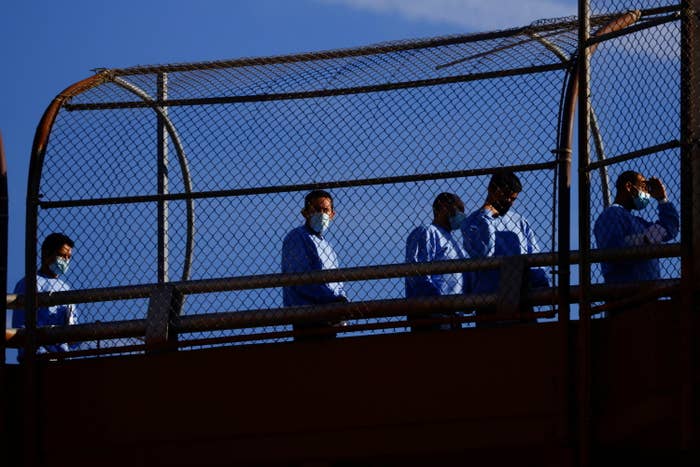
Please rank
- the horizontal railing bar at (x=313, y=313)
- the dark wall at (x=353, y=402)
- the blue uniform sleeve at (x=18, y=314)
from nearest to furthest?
the dark wall at (x=353, y=402)
the horizontal railing bar at (x=313, y=313)
the blue uniform sleeve at (x=18, y=314)

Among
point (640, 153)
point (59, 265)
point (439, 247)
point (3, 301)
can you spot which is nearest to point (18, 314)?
point (59, 265)

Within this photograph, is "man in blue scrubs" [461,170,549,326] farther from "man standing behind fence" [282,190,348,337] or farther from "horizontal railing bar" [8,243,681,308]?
"man standing behind fence" [282,190,348,337]

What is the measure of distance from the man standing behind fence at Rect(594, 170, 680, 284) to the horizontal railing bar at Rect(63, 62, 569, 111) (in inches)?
40.1

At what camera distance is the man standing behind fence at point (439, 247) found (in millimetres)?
12773

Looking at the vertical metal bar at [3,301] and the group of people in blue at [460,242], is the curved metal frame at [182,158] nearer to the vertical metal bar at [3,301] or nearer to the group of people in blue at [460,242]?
the group of people in blue at [460,242]

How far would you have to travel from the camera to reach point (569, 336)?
1168 cm

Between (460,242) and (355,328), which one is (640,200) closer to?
(460,242)

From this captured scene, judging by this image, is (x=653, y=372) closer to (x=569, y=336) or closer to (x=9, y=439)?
(x=569, y=336)

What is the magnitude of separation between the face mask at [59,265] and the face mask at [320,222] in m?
1.79

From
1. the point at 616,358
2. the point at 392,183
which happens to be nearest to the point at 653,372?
the point at 616,358

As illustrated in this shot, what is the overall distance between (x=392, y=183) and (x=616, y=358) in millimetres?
1921

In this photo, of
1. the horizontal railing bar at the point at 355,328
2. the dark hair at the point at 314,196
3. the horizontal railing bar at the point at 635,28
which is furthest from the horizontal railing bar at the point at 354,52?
the horizontal railing bar at the point at 355,328

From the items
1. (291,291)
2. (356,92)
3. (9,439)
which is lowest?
(9,439)

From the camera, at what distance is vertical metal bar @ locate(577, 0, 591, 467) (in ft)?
37.4
